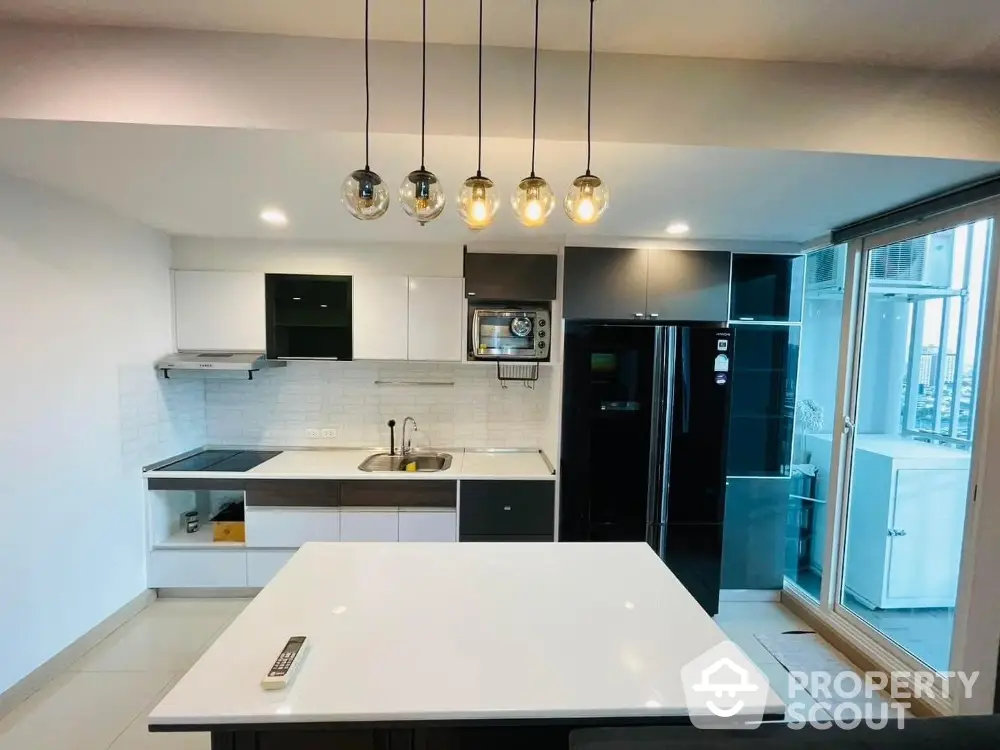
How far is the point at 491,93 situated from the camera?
5.26 ft

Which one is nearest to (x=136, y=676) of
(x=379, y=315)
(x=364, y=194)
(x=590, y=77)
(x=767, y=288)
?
(x=379, y=315)

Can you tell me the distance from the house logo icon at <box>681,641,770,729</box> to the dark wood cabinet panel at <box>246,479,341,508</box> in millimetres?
2261

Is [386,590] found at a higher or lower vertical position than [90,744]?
higher

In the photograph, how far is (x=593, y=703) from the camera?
1.00 metres

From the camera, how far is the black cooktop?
2864mm

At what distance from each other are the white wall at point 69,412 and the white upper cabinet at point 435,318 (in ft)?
5.21

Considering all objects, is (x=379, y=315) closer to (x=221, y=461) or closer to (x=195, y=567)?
(x=221, y=461)

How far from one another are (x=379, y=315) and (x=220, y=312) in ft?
3.39

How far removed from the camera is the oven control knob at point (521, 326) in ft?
9.86

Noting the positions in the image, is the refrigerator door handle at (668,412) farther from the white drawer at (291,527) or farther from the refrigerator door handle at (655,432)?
the white drawer at (291,527)

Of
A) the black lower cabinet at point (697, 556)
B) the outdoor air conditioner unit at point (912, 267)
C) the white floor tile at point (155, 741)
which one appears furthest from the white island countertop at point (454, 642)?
the outdoor air conditioner unit at point (912, 267)

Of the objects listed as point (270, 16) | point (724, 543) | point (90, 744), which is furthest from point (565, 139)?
point (90, 744)

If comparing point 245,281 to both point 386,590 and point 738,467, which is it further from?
point 738,467

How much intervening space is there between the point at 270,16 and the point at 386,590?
72.8 inches
